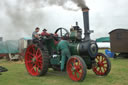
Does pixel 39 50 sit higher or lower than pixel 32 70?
higher

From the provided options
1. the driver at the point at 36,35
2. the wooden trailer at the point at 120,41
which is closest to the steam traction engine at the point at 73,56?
the driver at the point at 36,35

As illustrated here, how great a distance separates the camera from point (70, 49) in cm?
537

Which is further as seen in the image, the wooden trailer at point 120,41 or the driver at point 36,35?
the wooden trailer at point 120,41

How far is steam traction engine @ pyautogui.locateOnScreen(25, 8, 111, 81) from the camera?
480 cm

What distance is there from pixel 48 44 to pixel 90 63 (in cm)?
183

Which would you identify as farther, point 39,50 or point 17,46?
point 17,46

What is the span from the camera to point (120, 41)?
1118 cm

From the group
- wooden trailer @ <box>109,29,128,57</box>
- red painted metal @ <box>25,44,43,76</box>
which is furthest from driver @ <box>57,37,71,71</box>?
wooden trailer @ <box>109,29,128,57</box>

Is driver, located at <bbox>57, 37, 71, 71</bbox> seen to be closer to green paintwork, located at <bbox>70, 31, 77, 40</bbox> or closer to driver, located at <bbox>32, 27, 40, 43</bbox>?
green paintwork, located at <bbox>70, 31, 77, 40</bbox>

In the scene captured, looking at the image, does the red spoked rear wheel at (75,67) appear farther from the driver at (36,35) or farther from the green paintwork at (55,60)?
the driver at (36,35)

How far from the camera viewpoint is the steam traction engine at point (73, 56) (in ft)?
15.7

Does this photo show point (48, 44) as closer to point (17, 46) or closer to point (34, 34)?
point (34, 34)

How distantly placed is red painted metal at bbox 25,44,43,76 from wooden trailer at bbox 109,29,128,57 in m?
6.85

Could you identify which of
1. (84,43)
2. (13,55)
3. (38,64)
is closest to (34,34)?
(38,64)
